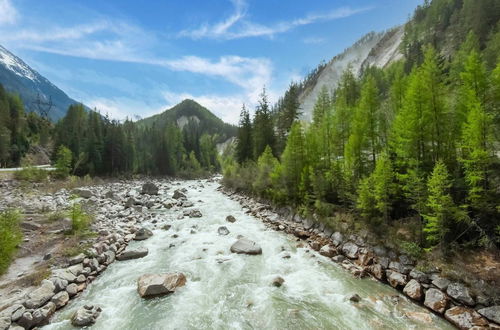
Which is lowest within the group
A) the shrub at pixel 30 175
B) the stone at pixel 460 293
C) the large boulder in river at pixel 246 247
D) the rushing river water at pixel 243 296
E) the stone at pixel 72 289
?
the rushing river water at pixel 243 296

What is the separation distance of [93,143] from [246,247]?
54756 millimetres

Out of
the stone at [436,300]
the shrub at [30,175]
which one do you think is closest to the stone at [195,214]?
the stone at [436,300]

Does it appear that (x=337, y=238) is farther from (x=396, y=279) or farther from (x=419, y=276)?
(x=419, y=276)

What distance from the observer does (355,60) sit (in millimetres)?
A: 136625

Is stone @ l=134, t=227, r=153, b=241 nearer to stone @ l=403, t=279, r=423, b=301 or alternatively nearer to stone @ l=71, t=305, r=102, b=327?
stone @ l=71, t=305, r=102, b=327

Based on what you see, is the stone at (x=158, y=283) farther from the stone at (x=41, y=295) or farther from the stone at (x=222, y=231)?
the stone at (x=222, y=231)

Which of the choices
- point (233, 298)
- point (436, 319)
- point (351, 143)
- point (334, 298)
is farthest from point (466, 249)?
point (233, 298)

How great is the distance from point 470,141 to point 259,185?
22.0 m

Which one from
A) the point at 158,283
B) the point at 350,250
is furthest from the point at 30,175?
the point at 350,250

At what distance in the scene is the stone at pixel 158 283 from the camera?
10977 millimetres

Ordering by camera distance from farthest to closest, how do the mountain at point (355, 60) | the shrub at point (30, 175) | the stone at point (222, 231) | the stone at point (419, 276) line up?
the mountain at point (355, 60) < the shrub at point (30, 175) < the stone at point (222, 231) < the stone at point (419, 276)

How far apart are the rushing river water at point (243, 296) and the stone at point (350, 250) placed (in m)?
1.50

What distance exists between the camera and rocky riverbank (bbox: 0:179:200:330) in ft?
29.5

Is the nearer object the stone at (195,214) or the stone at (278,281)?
the stone at (278,281)
